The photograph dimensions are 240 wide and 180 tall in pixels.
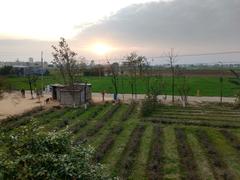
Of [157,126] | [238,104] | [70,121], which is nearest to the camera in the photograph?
[157,126]

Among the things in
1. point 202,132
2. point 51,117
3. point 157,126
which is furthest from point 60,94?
point 202,132

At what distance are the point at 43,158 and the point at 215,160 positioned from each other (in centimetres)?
1039

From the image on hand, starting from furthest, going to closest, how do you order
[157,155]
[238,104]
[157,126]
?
[238,104], [157,126], [157,155]

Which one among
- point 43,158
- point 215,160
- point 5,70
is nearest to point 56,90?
point 215,160

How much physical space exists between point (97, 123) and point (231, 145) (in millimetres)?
9070

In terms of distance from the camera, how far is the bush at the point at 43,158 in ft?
20.3

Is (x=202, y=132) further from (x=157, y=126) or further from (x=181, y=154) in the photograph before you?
(x=181, y=154)

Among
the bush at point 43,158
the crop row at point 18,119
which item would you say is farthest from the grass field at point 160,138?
the bush at point 43,158

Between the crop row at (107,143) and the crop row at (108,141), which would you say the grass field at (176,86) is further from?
the crop row at (107,143)

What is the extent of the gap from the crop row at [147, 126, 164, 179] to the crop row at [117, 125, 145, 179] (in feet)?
2.28

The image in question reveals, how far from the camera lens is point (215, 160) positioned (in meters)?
15.2

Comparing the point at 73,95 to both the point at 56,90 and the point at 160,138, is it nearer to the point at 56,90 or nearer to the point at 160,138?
the point at 56,90

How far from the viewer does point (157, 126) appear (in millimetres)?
22812

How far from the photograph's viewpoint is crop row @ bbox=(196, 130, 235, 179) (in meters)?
13.4
